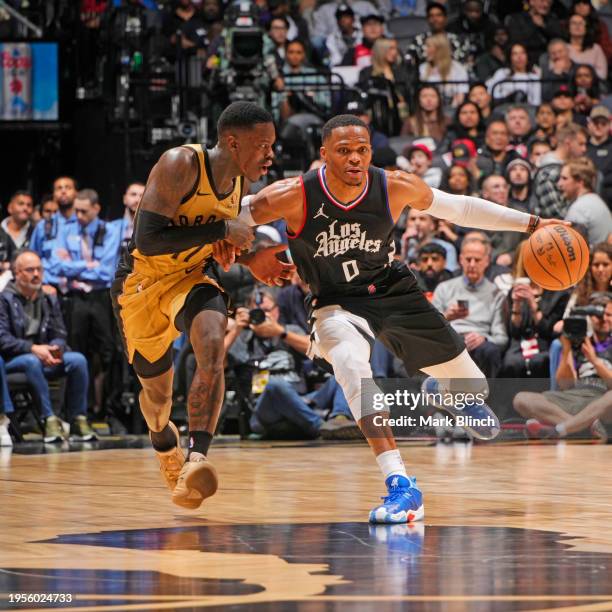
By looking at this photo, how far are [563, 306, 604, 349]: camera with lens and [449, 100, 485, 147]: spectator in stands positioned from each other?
3475 mm

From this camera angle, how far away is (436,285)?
1016 cm

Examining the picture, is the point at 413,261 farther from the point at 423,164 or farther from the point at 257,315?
the point at 257,315

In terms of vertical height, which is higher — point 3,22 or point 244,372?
point 3,22

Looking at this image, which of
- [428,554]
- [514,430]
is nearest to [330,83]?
[514,430]

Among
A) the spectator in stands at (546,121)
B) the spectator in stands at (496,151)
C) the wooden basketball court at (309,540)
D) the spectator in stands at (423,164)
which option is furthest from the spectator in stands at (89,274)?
the spectator in stands at (546,121)

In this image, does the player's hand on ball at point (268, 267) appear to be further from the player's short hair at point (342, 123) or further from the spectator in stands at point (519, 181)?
the spectator in stands at point (519, 181)

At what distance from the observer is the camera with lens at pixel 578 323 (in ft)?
29.3

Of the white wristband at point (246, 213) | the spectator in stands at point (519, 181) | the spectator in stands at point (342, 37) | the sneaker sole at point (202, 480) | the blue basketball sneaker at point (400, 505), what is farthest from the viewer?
the spectator in stands at point (342, 37)

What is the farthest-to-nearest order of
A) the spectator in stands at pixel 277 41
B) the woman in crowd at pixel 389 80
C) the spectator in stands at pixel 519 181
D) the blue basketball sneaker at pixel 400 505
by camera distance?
1. the spectator in stands at pixel 277 41
2. the woman in crowd at pixel 389 80
3. the spectator in stands at pixel 519 181
4. the blue basketball sneaker at pixel 400 505

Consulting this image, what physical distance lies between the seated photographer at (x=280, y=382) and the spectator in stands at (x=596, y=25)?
591 centimetres

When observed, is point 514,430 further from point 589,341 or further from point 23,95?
point 23,95

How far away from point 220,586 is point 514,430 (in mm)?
6320

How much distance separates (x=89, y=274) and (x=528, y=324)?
3.56m

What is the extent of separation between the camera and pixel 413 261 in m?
10.4
